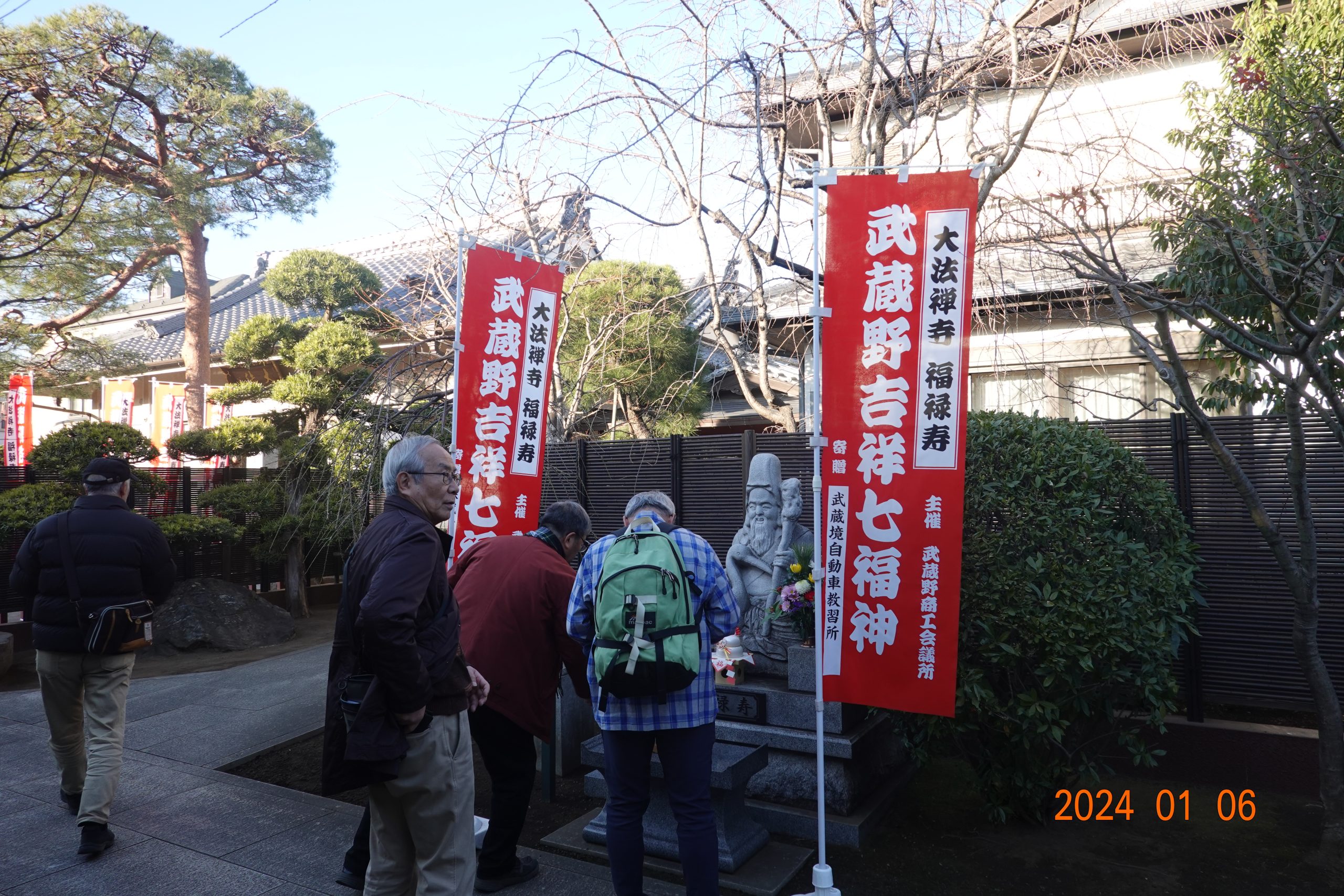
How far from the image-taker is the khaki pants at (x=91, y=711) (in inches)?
181

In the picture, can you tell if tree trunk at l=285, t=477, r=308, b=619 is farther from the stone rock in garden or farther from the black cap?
the black cap

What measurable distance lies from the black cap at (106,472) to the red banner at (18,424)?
37.7 ft

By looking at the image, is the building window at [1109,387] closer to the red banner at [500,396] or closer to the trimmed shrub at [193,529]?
the red banner at [500,396]

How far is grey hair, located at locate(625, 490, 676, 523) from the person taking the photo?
396cm

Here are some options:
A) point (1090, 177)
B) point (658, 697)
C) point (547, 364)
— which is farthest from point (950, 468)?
point (1090, 177)

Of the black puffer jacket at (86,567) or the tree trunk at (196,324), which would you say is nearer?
the black puffer jacket at (86,567)

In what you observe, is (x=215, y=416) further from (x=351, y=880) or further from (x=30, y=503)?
(x=351, y=880)

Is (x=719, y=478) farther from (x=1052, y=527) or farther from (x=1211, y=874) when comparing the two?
(x=1211, y=874)

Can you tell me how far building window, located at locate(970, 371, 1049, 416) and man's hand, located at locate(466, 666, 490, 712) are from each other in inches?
296

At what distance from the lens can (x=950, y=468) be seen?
413cm

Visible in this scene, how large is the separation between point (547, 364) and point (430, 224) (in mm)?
2742

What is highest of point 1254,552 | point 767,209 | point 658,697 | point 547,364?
point 767,209

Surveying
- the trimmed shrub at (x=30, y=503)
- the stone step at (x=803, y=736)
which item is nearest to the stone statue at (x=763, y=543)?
the stone step at (x=803, y=736)
